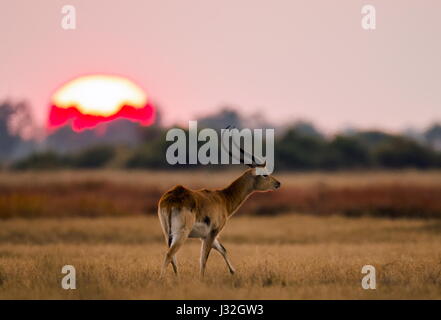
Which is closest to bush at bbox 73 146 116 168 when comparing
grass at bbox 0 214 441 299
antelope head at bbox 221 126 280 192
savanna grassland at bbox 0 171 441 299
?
savanna grassland at bbox 0 171 441 299

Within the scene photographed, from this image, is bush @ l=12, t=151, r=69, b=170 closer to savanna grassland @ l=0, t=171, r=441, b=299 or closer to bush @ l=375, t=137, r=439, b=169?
savanna grassland @ l=0, t=171, r=441, b=299

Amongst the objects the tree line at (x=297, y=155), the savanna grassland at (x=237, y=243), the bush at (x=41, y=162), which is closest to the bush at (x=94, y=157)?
the tree line at (x=297, y=155)

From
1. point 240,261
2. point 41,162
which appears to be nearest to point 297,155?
point 41,162

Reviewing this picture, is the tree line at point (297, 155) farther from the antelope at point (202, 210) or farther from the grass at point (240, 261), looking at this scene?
the antelope at point (202, 210)

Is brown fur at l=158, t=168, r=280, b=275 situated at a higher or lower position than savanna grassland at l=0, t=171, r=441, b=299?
higher

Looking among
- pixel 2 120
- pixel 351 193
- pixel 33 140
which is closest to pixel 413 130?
pixel 33 140

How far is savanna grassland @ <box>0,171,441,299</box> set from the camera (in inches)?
455

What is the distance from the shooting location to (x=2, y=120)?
71.0 m

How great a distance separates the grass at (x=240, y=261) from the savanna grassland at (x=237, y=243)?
0.10 ft

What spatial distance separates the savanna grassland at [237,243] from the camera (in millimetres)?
11555

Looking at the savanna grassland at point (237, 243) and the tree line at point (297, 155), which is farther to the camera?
the tree line at point (297, 155)

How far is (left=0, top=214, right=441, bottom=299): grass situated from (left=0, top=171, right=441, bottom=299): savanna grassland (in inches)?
1.2
